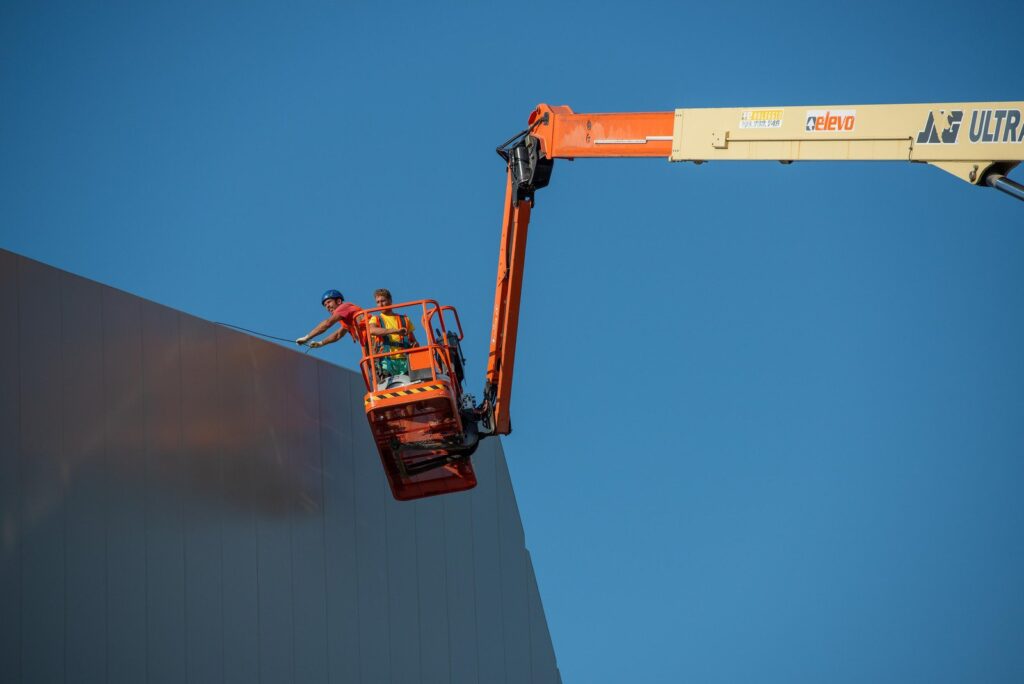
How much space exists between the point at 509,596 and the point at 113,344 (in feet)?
36.0

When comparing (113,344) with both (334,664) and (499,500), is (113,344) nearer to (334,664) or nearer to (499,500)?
(334,664)

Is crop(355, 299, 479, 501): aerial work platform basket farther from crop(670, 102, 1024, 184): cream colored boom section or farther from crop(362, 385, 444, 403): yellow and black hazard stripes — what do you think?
crop(670, 102, 1024, 184): cream colored boom section

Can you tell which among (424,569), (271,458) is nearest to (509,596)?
(424,569)

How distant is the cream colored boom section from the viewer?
13273 mm

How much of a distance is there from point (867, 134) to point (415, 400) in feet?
17.4

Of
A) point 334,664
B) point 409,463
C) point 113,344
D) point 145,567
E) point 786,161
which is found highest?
point 786,161

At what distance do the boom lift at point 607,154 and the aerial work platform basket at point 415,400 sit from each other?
0.02 meters

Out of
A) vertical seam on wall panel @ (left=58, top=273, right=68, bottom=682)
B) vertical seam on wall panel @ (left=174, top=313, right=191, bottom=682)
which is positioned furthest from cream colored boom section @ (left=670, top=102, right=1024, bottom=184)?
vertical seam on wall panel @ (left=58, top=273, right=68, bottom=682)

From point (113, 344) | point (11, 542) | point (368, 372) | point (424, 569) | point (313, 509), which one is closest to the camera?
point (11, 542)

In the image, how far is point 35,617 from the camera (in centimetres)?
1238

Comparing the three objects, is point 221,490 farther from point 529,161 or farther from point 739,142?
point 739,142

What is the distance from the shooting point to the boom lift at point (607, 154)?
44.1 ft

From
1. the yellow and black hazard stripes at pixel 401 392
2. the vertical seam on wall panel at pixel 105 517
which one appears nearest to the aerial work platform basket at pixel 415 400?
the yellow and black hazard stripes at pixel 401 392

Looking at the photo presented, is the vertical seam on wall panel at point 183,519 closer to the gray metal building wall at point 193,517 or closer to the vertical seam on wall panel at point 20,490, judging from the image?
the gray metal building wall at point 193,517
